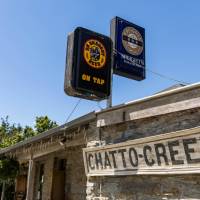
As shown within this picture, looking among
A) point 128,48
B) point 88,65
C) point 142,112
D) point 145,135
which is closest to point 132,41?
point 128,48

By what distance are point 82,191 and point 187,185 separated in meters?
6.74

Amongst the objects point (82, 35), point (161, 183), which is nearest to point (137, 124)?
point (161, 183)

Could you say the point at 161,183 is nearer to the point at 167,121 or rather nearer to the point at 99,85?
the point at 167,121

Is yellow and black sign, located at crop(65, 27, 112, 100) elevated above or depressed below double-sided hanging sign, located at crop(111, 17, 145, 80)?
below

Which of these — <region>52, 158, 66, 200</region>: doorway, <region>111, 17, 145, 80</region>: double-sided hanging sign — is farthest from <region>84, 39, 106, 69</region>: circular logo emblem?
<region>52, 158, 66, 200</region>: doorway

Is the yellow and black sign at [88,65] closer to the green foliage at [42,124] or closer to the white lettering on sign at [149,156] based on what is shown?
the white lettering on sign at [149,156]

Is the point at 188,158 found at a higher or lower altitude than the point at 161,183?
higher

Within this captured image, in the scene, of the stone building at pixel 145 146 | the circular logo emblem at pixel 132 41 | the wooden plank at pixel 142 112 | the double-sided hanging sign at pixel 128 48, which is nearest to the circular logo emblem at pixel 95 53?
the stone building at pixel 145 146

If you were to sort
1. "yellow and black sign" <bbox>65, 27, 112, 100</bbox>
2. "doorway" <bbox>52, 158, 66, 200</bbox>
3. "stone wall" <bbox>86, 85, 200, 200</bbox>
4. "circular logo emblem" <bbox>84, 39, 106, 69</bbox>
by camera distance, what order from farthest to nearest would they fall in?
"doorway" <bbox>52, 158, 66, 200</bbox> < "circular logo emblem" <bbox>84, 39, 106, 69</bbox> < "yellow and black sign" <bbox>65, 27, 112, 100</bbox> < "stone wall" <bbox>86, 85, 200, 200</bbox>

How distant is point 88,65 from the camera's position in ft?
27.4

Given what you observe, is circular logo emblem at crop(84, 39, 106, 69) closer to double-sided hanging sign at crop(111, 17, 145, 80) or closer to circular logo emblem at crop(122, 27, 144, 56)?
double-sided hanging sign at crop(111, 17, 145, 80)

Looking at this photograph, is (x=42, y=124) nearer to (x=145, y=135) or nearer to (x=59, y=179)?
(x=59, y=179)

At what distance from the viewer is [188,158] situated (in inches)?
216

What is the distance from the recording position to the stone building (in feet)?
18.3
